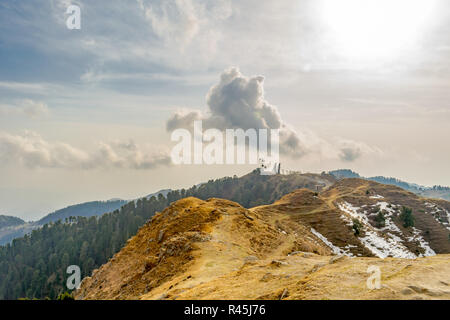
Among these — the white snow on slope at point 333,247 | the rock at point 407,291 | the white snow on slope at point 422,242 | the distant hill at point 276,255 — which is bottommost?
the white snow on slope at point 422,242

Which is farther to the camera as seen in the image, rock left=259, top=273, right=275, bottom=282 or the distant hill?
rock left=259, top=273, right=275, bottom=282

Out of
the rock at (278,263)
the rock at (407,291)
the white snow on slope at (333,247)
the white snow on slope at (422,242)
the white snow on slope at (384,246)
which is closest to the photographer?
the rock at (407,291)

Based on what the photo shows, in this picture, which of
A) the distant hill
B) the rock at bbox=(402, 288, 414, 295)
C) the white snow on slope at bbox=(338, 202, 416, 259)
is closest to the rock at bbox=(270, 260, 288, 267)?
the distant hill

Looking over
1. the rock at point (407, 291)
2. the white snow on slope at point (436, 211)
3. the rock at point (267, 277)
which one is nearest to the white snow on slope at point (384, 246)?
the white snow on slope at point (436, 211)

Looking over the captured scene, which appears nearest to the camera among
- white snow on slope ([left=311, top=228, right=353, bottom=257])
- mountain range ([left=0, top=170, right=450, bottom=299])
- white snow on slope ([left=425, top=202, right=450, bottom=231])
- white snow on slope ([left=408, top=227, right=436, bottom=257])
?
mountain range ([left=0, top=170, right=450, bottom=299])

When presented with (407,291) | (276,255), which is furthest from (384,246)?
(407,291)

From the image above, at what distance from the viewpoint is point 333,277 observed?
1778cm

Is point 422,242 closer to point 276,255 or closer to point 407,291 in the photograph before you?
point 276,255

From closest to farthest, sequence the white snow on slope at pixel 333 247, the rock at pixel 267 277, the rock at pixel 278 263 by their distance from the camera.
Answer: the rock at pixel 267 277
the rock at pixel 278 263
the white snow on slope at pixel 333 247

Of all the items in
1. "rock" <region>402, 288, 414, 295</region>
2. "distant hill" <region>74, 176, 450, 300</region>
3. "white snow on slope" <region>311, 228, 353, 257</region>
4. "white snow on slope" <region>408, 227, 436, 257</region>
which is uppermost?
"rock" <region>402, 288, 414, 295</region>

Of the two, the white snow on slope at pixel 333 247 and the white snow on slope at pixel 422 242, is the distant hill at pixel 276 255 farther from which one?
the white snow on slope at pixel 422 242

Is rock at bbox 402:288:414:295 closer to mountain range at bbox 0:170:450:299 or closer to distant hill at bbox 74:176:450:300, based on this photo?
distant hill at bbox 74:176:450:300
